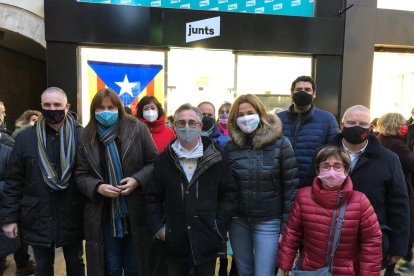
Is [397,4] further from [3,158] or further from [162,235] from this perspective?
[3,158]

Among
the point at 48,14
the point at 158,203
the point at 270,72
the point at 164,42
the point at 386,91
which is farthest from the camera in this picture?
the point at 386,91

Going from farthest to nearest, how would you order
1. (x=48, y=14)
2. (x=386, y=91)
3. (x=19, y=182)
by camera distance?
(x=386, y=91), (x=48, y=14), (x=19, y=182)

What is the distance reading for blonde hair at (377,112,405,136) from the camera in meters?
3.68

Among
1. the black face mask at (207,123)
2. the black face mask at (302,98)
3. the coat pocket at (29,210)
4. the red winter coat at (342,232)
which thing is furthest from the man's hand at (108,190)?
the black face mask at (302,98)

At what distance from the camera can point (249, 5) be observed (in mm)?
7434

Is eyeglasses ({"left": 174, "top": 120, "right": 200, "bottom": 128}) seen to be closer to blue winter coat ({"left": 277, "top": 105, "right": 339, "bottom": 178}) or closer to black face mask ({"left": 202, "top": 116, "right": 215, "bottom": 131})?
blue winter coat ({"left": 277, "top": 105, "right": 339, "bottom": 178})

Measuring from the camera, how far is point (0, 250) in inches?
111

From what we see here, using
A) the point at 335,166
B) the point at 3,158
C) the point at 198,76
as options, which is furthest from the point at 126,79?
the point at 335,166

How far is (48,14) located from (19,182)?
16.1ft

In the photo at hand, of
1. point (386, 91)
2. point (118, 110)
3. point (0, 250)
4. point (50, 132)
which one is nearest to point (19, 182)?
point (50, 132)

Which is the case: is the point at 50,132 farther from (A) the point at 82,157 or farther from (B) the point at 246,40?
(B) the point at 246,40

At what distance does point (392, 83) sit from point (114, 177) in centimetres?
809

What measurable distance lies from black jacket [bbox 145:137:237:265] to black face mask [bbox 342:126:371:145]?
3.17 feet

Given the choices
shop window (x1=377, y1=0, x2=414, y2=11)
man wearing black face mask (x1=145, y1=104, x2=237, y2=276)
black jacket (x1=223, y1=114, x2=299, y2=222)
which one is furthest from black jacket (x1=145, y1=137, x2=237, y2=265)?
shop window (x1=377, y1=0, x2=414, y2=11)
